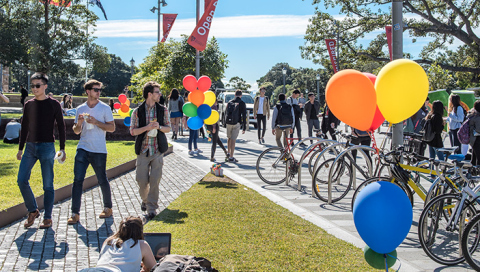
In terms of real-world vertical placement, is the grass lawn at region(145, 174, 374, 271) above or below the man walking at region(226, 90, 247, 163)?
below

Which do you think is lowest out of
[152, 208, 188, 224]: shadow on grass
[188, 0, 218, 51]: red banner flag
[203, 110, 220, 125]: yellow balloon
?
[152, 208, 188, 224]: shadow on grass

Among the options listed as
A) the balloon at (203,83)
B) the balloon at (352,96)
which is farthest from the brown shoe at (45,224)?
the balloon at (203,83)

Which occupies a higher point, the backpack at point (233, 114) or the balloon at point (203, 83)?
the balloon at point (203, 83)

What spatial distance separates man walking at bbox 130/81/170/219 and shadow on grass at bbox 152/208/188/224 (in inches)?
5.9

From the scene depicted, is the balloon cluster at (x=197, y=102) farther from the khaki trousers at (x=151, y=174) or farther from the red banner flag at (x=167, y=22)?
the red banner flag at (x=167, y=22)

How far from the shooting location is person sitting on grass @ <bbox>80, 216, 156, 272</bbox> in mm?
3770

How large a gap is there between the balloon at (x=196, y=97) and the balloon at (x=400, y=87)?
522 cm

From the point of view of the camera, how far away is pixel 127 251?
12.6 feet

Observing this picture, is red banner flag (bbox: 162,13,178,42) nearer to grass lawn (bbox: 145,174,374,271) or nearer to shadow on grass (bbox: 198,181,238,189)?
shadow on grass (bbox: 198,181,238,189)

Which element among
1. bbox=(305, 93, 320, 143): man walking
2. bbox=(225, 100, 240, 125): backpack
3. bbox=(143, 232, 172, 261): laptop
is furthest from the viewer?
bbox=(305, 93, 320, 143): man walking

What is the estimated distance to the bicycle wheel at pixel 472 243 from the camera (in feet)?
15.0

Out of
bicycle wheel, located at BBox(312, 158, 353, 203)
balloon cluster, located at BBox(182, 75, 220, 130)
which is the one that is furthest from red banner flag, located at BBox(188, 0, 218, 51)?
bicycle wheel, located at BBox(312, 158, 353, 203)

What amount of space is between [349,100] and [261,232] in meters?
1.96

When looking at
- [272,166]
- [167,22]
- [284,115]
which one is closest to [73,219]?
[272,166]
